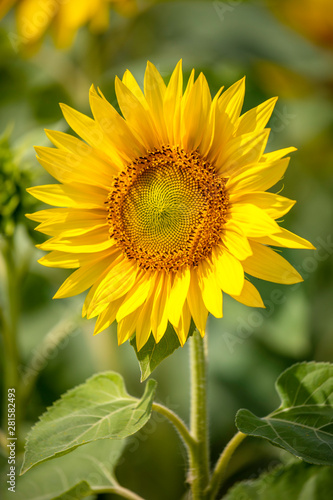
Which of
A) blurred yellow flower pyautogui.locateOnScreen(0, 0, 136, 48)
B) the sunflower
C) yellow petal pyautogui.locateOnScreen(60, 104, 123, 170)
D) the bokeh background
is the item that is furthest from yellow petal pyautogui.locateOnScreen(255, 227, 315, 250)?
blurred yellow flower pyautogui.locateOnScreen(0, 0, 136, 48)

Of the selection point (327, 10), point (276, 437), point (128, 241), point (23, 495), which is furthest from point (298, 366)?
point (327, 10)

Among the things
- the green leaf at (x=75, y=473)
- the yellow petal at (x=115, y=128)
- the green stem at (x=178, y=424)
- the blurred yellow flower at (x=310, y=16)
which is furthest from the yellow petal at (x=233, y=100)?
the blurred yellow flower at (x=310, y=16)

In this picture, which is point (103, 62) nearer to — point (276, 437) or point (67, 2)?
point (67, 2)

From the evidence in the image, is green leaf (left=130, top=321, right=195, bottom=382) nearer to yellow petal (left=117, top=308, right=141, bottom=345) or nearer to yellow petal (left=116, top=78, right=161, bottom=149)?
yellow petal (left=117, top=308, right=141, bottom=345)

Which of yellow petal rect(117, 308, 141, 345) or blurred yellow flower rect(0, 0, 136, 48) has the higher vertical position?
blurred yellow flower rect(0, 0, 136, 48)

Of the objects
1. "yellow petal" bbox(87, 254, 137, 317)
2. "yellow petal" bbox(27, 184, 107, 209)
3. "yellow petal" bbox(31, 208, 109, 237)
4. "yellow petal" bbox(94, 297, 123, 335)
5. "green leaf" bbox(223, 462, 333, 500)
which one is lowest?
"green leaf" bbox(223, 462, 333, 500)

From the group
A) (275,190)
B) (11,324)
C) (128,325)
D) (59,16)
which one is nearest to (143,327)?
(128,325)

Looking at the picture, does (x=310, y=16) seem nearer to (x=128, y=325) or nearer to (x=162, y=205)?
(x=162, y=205)

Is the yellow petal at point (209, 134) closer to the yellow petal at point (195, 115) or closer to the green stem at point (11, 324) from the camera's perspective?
the yellow petal at point (195, 115)
